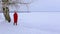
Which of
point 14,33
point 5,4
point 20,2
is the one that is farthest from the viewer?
point 20,2

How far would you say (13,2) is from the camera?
1216 cm

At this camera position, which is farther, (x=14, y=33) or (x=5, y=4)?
(x=5, y=4)

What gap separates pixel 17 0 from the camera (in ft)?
40.1

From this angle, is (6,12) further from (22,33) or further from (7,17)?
(22,33)

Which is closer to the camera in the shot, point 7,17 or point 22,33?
point 22,33

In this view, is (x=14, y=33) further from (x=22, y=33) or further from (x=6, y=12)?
(x=6, y=12)

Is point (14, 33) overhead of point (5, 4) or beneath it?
beneath

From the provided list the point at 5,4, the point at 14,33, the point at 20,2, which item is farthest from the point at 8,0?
the point at 14,33

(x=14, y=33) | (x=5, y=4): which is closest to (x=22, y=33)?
(x=14, y=33)

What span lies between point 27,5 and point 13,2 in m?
1.24

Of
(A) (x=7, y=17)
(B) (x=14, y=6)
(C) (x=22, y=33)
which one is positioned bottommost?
(C) (x=22, y=33)

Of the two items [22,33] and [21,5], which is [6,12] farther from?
[22,33]

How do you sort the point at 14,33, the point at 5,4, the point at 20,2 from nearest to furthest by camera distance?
1. the point at 14,33
2. the point at 5,4
3. the point at 20,2

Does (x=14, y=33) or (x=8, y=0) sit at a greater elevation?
(x=8, y=0)
